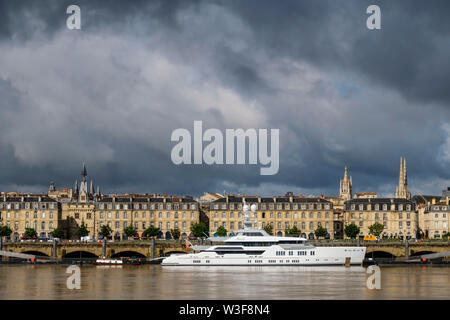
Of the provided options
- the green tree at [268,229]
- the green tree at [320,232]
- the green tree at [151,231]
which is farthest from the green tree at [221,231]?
the green tree at [320,232]

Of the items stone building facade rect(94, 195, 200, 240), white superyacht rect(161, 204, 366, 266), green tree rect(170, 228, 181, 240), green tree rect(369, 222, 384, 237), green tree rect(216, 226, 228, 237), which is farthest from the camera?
stone building facade rect(94, 195, 200, 240)

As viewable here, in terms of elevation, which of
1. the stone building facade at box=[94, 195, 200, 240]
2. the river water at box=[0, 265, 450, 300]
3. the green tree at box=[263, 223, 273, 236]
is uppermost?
the stone building facade at box=[94, 195, 200, 240]

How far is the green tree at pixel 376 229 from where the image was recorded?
142125mm

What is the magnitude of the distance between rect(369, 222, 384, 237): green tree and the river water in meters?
53.9

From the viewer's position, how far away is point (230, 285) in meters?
67.6

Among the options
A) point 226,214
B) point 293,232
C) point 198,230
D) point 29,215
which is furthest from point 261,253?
point 29,215

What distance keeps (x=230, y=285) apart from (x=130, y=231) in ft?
254

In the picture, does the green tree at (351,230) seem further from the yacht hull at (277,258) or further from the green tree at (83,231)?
the green tree at (83,231)

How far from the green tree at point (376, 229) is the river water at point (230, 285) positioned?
177ft

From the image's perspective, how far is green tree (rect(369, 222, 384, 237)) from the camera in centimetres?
14212

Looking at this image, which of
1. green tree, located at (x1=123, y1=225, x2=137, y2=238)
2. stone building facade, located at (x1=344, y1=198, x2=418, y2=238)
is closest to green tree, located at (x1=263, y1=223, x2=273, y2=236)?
stone building facade, located at (x1=344, y1=198, x2=418, y2=238)

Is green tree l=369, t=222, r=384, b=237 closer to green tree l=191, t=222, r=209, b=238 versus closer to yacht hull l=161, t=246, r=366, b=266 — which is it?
green tree l=191, t=222, r=209, b=238
